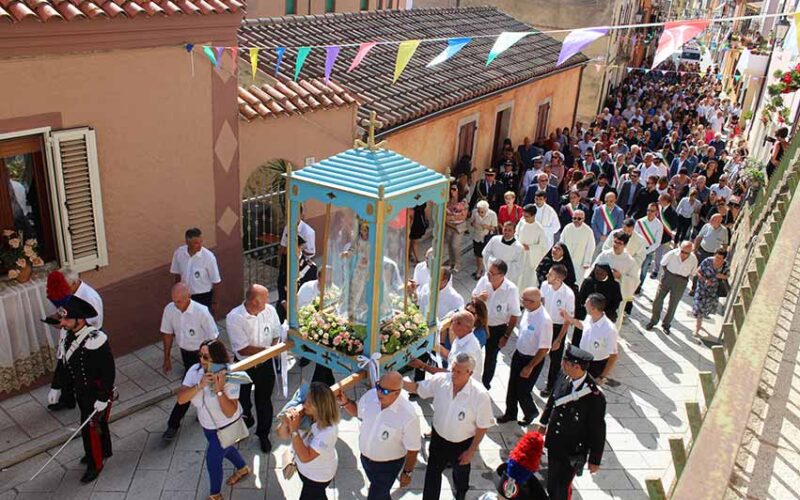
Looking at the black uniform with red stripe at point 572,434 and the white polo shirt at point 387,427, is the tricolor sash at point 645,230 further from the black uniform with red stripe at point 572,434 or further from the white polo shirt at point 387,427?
the white polo shirt at point 387,427

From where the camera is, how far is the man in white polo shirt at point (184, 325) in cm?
680

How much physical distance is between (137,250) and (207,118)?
1832 millimetres

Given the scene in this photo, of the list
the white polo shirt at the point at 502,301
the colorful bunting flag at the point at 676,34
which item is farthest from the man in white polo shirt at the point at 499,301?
the colorful bunting flag at the point at 676,34

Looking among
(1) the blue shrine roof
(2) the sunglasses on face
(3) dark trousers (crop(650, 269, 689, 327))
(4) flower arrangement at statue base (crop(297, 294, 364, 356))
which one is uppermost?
(1) the blue shrine roof

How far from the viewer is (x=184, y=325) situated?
6.95m

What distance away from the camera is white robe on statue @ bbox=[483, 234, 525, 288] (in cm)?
912

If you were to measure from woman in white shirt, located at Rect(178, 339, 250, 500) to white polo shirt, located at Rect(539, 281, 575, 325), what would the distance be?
3.59 m

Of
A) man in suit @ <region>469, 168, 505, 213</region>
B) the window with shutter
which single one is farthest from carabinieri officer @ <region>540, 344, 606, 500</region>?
man in suit @ <region>469, 168, 505, 213</region>

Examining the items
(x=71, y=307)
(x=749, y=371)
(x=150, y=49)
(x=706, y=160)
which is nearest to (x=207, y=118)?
(x=150, y=49)

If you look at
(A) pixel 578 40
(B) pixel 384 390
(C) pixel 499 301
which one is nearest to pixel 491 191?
(A) pixel 578 40

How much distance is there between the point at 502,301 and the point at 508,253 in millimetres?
1885

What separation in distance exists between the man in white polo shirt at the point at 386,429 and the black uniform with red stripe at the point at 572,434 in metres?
1.25

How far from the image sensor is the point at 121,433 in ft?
22.9

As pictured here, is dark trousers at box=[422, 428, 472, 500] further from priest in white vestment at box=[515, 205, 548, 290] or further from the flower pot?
the flower pot
